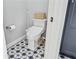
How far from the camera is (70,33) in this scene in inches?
76.9

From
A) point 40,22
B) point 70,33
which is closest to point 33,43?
point 40,22

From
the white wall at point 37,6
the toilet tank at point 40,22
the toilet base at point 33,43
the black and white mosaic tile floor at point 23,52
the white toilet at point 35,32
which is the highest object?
the white wall at point 37,6

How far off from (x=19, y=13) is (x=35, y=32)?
2.38 ft

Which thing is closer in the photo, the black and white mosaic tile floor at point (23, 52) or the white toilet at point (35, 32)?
the black and white mosaic tile floor at point (23, 52)

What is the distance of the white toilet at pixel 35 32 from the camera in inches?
94.4

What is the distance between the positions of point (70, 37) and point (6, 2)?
160 centimetres

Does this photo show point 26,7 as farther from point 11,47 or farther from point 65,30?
point 65,30

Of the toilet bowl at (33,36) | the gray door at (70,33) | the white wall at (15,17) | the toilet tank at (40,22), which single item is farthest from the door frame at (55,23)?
the white wall at (15,17)

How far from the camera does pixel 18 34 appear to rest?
2793 mm

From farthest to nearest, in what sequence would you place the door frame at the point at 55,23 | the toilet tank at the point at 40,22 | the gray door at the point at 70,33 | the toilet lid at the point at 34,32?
the toilet tank at the point at 40,22, the toilet lid at the point at 34,32, the gray door at the point at 70,33, the door frame at the point at 55,23

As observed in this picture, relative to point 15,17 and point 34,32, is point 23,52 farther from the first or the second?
point 15,17

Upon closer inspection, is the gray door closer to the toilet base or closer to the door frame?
the door frame

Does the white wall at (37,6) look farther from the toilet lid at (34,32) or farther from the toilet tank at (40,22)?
the toilet lid at (34,32)

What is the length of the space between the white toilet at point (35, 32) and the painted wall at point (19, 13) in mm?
378
